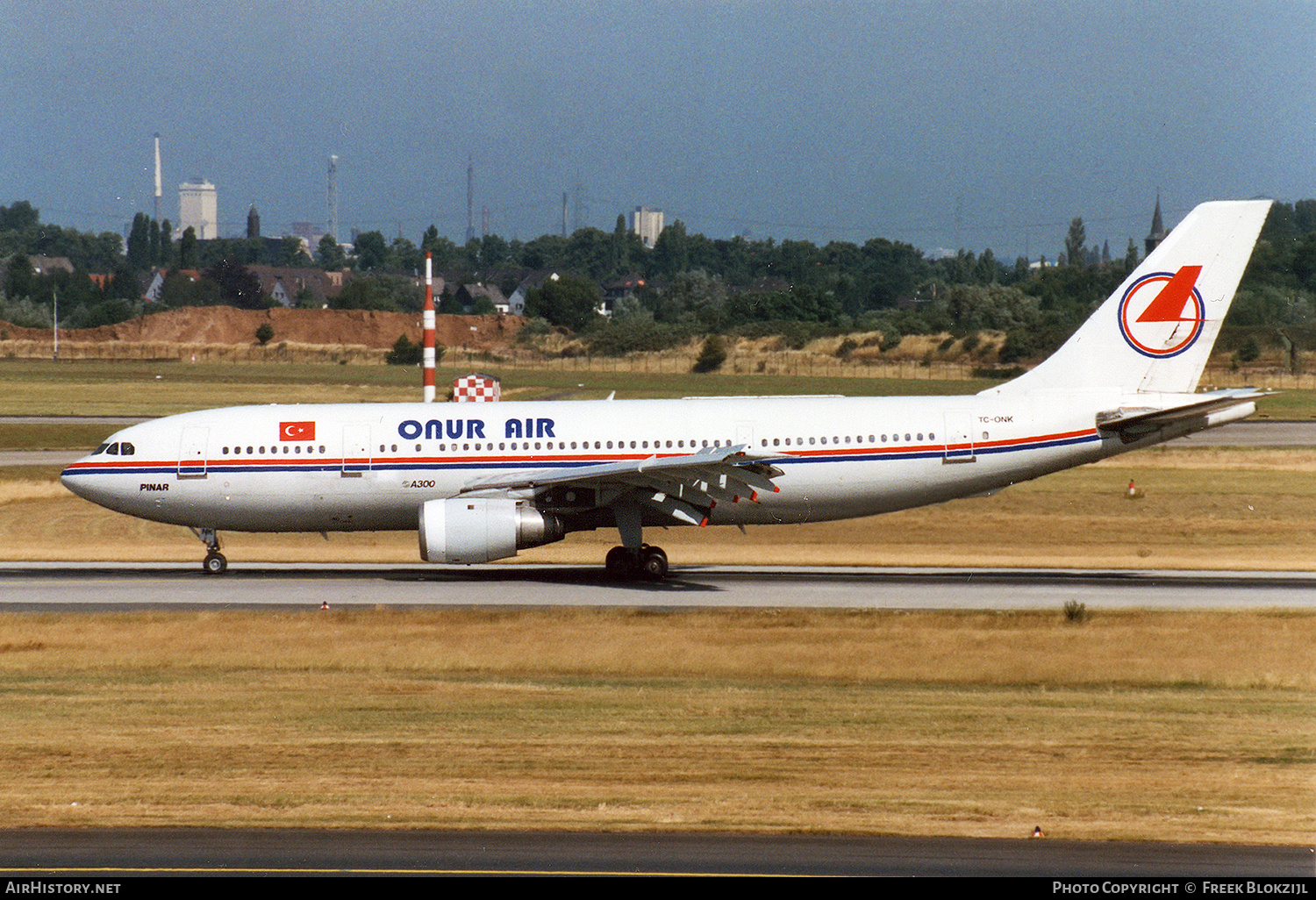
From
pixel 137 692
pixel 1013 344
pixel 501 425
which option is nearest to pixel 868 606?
pixel 501 425

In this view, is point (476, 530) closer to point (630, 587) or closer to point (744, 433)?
point (630, 587)

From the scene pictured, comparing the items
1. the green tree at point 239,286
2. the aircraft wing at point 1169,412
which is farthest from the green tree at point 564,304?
the aircraft wing at point 1169,412

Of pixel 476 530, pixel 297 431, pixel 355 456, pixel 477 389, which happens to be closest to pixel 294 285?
pixel 477 389

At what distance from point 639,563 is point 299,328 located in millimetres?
109824

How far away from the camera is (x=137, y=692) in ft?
64.2

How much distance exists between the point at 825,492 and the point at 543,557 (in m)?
8.42

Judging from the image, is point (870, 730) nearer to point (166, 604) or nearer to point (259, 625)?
point (259, 625)

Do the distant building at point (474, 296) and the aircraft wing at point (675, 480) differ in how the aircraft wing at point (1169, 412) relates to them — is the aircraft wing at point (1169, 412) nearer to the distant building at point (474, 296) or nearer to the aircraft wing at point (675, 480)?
the aircraft wing at point (675, 480)

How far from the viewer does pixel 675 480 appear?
29719 mm

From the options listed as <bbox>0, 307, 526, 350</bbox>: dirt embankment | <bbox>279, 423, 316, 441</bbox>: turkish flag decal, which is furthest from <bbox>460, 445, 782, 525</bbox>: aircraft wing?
<bbox>0, 307, 526, 350</bbox>: dirt embankment

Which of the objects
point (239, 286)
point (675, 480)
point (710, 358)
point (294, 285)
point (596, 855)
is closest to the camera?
point (596, 855)

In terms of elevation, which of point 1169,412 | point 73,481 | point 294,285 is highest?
point 294,285
